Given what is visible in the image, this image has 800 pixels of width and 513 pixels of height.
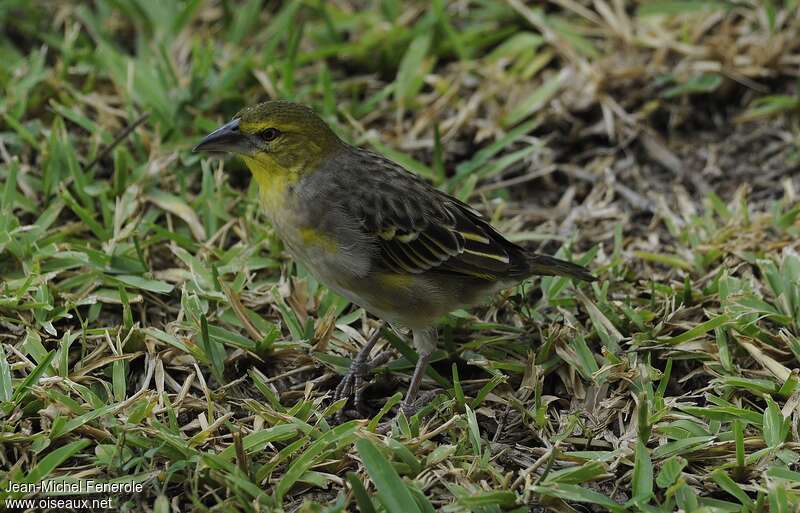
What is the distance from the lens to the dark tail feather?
4.87 metres

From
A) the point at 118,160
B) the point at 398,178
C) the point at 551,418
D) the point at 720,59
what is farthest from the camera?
the point at 720,59

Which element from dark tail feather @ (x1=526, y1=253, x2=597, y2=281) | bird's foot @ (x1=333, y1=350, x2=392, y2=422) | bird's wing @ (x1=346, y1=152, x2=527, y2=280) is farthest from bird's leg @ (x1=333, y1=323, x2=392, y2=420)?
dark tail feather @ (x1=526, y1=253, x2=597, y2=281)

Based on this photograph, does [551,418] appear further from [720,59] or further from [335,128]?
[720,59]

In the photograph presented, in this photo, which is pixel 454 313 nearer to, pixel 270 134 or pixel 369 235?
pixel 369 235

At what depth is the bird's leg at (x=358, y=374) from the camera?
4.63 m

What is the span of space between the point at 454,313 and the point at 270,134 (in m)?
1.39

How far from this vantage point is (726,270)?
16.7 feet

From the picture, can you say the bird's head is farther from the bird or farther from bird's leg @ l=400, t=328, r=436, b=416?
bird's leg @ l=400, t=328, r=436, b=416

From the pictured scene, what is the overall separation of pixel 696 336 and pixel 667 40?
9.42ft

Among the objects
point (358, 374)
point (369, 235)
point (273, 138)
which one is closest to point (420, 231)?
point (369, 235)

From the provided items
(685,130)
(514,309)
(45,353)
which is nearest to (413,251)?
(514,309)

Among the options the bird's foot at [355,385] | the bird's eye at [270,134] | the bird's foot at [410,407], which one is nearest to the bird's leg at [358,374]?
the bird's foot at [355,385]

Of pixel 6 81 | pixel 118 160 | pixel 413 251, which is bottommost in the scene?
pixel 413 251

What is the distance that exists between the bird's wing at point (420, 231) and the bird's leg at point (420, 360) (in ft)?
1.05
